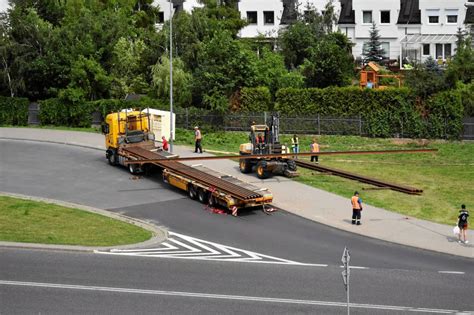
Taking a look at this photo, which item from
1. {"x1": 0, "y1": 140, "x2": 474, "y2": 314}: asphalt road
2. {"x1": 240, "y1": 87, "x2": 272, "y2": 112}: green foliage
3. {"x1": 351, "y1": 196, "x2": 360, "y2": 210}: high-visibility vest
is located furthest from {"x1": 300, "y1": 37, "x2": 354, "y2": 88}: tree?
{"x1": 351, "y1": 196, "x2": 360, "y2": 210}: high-visibility vest

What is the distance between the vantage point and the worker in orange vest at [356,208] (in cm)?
2909

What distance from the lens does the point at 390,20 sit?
2867 inches

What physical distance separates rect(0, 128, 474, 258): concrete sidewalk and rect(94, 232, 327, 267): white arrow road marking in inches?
183

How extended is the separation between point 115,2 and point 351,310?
55.3 metres

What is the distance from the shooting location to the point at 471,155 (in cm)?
4503

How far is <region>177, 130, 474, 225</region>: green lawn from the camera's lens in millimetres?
33250

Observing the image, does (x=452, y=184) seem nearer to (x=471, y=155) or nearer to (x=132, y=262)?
(x=471, y=155)

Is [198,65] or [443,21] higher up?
[443,21]

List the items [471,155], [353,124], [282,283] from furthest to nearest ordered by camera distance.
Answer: [353,124] → [471,155] → [282,283]

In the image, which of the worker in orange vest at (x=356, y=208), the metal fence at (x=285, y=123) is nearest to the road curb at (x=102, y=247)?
the worker in orange vest at (x=356, y=208)

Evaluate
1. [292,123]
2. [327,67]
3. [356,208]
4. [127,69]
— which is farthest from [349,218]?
[127,69]

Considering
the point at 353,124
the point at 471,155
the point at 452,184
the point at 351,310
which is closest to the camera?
the point at 351,310

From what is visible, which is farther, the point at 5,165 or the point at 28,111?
the point at 28,111

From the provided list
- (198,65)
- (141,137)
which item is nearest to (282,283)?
(141,137)
